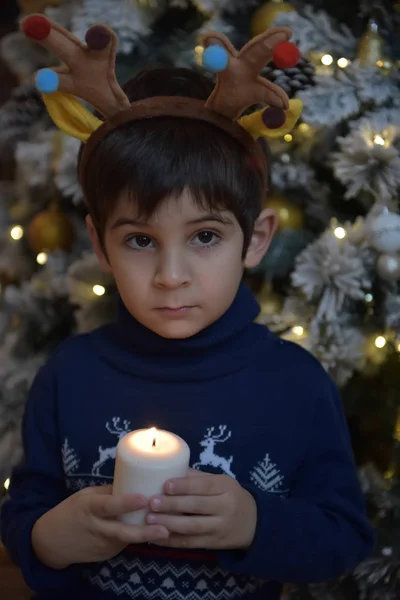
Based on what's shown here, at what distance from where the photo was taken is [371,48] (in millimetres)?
1238

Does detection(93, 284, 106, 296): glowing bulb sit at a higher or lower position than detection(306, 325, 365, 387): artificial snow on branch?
lower

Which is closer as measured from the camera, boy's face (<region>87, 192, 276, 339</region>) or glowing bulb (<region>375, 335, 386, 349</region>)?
boy's face (<region>87, 192, 276, 339</region>)

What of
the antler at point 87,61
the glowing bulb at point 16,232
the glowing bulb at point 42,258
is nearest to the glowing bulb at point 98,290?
the glowing bulb at point 42,258

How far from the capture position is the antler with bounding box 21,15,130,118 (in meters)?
0.79

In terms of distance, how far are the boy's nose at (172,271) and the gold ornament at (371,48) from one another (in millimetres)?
656

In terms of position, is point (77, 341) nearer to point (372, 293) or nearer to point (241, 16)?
point (372, 293)

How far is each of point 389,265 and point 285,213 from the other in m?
0.24

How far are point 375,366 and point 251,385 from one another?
1.44 feet

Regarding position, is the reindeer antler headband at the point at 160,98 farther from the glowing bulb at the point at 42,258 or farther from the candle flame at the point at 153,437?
the glowing bulb at the point at 42,258

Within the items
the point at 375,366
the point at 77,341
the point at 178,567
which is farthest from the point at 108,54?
the point at 375,366

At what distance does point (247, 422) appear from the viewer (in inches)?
35.5

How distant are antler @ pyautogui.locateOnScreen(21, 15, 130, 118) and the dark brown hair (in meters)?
0.05

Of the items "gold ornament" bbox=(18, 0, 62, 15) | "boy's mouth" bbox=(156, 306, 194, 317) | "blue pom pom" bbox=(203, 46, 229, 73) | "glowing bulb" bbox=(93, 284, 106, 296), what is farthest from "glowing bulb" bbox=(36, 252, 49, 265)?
"blue pom pom" bbox=(203, 46, 229, 73)

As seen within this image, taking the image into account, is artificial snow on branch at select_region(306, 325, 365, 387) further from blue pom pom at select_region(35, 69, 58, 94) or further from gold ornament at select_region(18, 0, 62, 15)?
gold ornament at select_region(18, 0, 62, 15)
